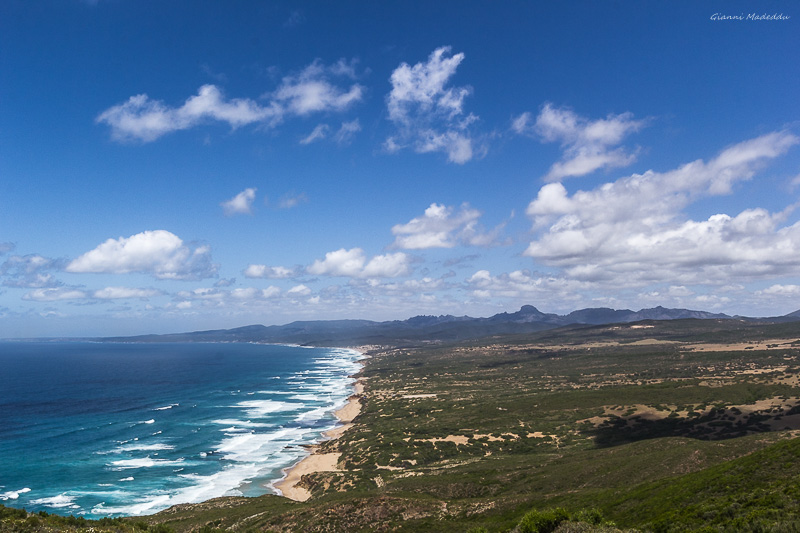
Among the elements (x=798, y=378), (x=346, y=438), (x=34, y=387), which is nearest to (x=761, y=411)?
(x=798, y=378)

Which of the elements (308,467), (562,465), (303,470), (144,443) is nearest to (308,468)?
(308,467)

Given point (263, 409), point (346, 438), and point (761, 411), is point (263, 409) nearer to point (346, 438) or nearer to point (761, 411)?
point (346, 438)

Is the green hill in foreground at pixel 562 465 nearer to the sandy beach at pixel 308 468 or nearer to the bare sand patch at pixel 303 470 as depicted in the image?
the bare sand patch at pixel 303 470

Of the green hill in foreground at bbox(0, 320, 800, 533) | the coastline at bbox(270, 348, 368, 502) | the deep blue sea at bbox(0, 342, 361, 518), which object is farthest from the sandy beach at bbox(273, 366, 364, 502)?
the deep blue sea at bbox(0, 342, 361, 518)

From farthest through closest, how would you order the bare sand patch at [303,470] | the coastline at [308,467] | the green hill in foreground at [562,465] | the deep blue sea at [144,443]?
the coastline at [308,467], the deep blue sea at [144,443], the bare sand patch at [303,470], the green hill in foreground at [562,465]

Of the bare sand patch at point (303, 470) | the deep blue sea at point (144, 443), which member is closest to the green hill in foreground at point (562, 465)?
the bare sand patch at point (303, 470)

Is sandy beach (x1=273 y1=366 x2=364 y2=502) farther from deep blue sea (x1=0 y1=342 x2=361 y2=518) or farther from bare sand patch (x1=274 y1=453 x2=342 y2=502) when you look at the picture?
deep blue sea (x1=0 y1=342 x2=361 y2=518)

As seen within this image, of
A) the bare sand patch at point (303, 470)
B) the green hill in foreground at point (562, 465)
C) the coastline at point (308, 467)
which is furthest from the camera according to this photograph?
the coastline at point (308, 467)

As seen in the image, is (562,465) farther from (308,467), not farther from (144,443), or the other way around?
(144,443)
